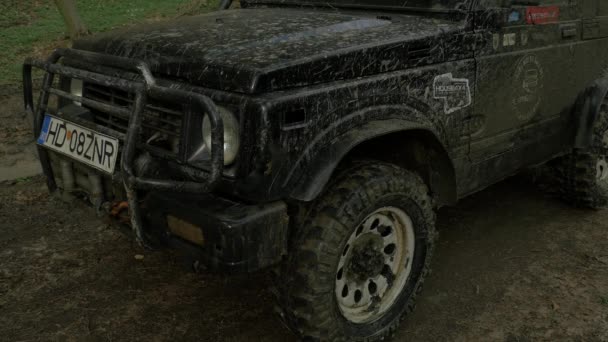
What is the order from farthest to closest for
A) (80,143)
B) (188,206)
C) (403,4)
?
(403,4) < (80,143) < (188,206)

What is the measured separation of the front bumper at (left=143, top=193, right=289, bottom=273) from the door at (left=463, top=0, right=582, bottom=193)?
57.0 inches

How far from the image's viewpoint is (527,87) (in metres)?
3.35

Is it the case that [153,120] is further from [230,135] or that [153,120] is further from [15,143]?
[15,143]

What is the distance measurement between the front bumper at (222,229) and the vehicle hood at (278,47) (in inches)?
→ 18.5

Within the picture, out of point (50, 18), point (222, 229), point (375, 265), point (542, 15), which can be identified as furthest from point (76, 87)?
point (50, 18)

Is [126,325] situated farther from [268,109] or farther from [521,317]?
[521,317]

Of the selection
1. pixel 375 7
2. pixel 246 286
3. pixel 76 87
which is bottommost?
pixel 246 286

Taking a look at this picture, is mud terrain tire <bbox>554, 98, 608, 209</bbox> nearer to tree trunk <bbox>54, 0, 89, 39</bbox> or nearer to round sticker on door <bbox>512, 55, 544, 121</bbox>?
round sticker on door <bbox>512, 55, 544, 121</bbox>

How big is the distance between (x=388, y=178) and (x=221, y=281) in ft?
4.43

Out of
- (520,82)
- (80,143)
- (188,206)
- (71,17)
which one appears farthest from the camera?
(71,17)

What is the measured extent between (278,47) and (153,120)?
0.63 meters

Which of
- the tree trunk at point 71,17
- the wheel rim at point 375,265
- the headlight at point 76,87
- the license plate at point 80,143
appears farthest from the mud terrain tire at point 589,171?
the tree trunk at point 71,17

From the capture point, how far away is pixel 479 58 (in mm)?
2982

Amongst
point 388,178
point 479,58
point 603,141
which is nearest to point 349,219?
point 388,178
